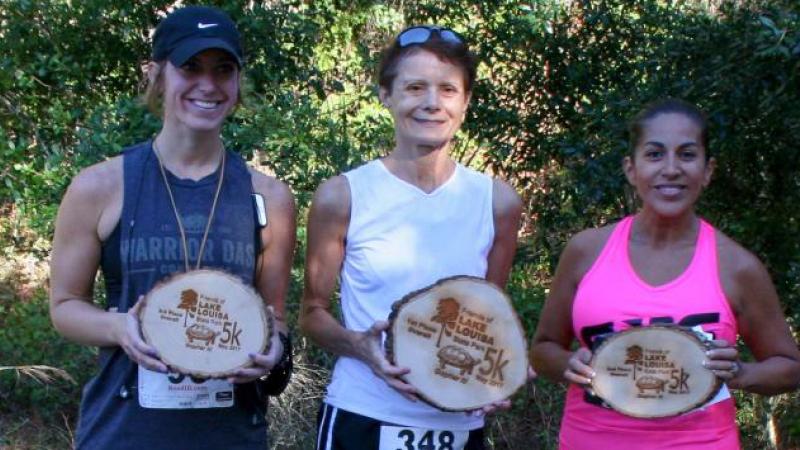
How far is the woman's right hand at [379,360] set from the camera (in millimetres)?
3119

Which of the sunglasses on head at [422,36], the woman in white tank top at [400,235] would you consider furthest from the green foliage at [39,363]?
the sunglasses on head at [422,36]

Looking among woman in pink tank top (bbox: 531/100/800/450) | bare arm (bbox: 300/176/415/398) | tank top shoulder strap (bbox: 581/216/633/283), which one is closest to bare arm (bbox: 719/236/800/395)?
woman in pink tank top (bbox: 531/100/800/450)

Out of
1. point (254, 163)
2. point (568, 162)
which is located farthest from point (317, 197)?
point (254, 163)

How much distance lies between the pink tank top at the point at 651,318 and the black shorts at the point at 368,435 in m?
0.37

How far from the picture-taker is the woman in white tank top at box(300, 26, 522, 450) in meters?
3.26

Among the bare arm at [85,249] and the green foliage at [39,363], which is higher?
the bare arm at [85,249]

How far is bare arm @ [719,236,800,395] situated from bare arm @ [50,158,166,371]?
5.49 ft

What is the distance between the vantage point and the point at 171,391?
9.79 ft

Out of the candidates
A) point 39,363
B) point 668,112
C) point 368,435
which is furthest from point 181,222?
point 39,363

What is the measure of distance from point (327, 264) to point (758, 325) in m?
1.25

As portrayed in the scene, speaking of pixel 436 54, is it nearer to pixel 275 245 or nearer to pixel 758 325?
pixel 275 245

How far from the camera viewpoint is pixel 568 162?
600 centimetres

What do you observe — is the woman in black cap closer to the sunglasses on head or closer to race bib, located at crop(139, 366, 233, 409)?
race bib, located at crop(139, 366, 233, 409)

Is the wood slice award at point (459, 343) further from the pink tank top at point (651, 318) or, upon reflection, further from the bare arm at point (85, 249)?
the bare arm at point (85, 249)
